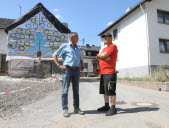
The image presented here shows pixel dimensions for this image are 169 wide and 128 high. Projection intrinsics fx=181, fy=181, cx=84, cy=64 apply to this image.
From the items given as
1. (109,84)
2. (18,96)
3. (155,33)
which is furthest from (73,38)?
(155,33)

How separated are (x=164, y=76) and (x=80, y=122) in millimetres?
8354

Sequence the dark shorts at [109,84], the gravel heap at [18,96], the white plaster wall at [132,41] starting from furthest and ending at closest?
the white plaster wall at [132,41] → the gravel heap at [18,96] → the dark shorts at [109,84]

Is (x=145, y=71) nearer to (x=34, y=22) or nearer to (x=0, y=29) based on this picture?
(x=34, y=22)

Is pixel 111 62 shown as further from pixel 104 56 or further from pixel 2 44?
pixel 2 44

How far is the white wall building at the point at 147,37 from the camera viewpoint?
14.8m

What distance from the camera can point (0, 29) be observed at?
75.9 ft

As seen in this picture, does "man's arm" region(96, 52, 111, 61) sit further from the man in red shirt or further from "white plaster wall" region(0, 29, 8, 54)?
"white plaster wall" region(0, 29, 8, 54)

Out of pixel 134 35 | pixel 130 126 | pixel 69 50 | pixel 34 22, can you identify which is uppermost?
pixel 34 22

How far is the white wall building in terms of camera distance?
48.7 feet

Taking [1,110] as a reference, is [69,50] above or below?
above

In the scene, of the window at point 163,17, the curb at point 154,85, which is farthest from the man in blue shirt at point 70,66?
the window at point 163,17

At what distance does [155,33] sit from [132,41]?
2.64 meters

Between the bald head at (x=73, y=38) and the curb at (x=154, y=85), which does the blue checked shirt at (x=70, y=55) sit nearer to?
the bald head at (x=73, y=38)

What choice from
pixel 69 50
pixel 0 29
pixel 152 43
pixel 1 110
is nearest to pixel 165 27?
pixel 152 43
